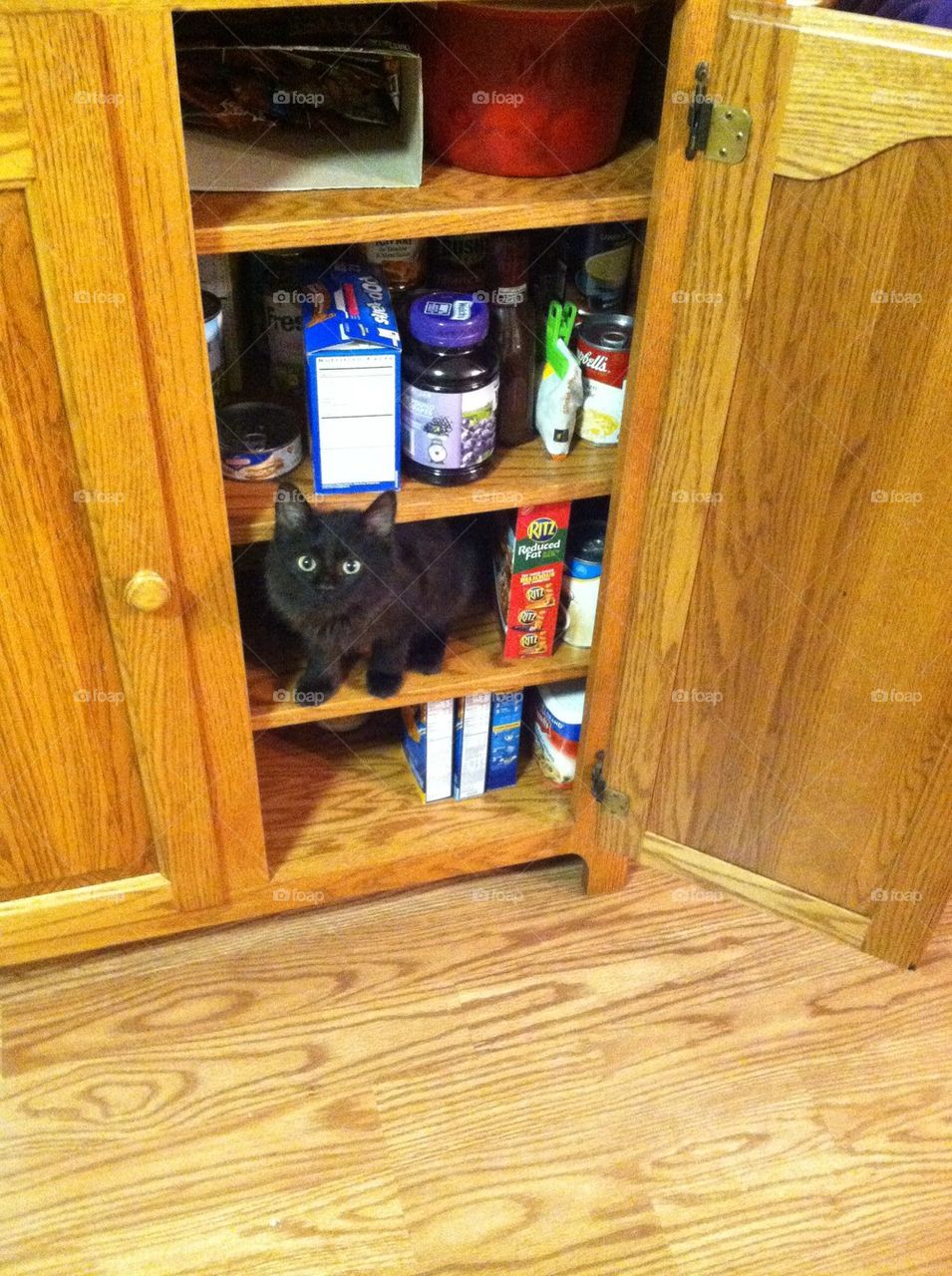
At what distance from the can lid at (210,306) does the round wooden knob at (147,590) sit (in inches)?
9.4

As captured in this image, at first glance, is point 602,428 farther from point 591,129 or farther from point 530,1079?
point 530,1079

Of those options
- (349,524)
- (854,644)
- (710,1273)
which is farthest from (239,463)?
(710,1273)

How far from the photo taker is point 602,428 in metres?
1.20

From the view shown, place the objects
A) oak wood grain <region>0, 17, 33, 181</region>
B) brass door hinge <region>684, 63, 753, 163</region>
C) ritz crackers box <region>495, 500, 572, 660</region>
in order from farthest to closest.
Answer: ritz crackers box <region>495, 500, 572, 660</region> < brass door hinge <region>684, 63, 753, 163</region> < oak wood grain <region>0, 17, 33, 181</region>

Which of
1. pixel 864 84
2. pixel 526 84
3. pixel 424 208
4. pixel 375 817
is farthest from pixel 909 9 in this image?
pixel 375 817

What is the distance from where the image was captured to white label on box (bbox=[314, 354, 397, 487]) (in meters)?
1.04

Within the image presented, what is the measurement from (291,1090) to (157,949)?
255 mm

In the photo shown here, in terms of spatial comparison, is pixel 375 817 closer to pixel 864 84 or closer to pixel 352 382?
pixel 352 382

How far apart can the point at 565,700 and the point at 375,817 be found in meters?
0.27

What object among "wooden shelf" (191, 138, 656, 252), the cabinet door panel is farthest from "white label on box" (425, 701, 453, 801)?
"wooden shelf" (191, 138, 656, 252)

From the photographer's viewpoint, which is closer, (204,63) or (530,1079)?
(204,63)

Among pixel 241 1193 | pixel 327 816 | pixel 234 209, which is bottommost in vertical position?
pixel 241 1193

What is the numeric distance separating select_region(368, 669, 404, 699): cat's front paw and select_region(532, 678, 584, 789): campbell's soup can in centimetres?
22

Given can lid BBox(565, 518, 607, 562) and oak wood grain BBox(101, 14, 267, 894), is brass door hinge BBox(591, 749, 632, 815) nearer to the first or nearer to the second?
can lid BBox(565, 518, 607, 562)
